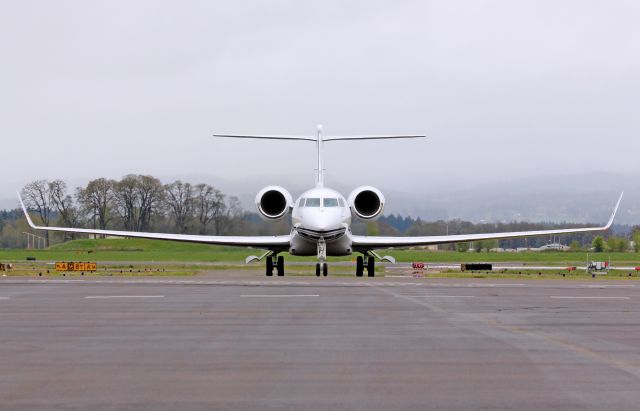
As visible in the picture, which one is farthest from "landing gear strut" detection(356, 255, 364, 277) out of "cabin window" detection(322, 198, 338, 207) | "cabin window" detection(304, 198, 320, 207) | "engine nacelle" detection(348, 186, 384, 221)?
"cabin window" detection(304, 198, 320, 207)

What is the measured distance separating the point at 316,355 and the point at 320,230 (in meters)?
24.6

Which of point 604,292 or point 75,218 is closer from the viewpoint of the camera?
point 604,292

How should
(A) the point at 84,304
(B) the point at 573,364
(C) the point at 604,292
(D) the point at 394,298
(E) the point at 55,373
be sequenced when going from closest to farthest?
1. (E) the point at 55,373
2. (B) the point at 573,364
3. (A) the point at 84,304
4. (D) the point at 394,298
5. (C) the point at 604,292

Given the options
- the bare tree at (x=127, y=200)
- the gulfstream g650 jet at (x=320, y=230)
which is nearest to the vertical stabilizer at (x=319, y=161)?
the gulfstream g650 jet at (x=320, y=230)

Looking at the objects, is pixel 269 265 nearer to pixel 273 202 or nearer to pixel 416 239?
pixel 273 202

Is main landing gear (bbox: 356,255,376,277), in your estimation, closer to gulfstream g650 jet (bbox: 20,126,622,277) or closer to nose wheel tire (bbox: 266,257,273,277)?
gulfstream g650 jet (bbox: 20,126,622,277)

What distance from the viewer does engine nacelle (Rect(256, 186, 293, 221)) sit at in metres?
38.0

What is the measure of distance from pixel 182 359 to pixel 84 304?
340 inches

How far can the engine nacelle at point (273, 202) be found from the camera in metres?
38.0

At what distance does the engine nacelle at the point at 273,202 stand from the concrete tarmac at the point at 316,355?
61.6ft

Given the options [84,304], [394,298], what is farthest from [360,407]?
[394,298]

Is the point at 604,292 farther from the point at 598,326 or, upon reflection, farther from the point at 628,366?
the point at 628,366

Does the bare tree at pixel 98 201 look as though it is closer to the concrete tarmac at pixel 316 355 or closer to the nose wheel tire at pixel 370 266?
the nose wheel tire at pixel 370 266

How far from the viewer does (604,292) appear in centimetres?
2395
